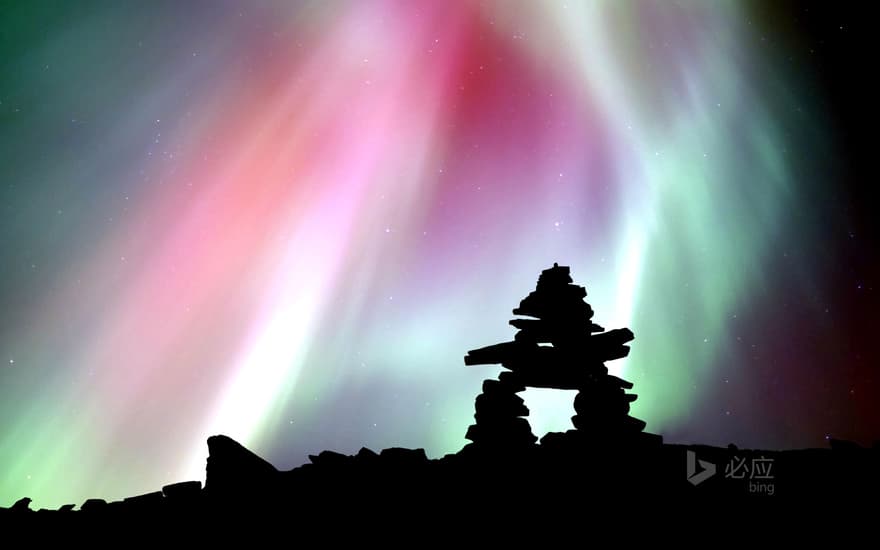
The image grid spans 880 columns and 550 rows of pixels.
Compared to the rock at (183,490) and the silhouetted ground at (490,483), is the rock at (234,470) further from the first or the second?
the rock at (183,490)

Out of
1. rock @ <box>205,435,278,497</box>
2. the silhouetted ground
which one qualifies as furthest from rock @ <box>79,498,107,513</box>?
rock @ <box>205,435,278,497</box>

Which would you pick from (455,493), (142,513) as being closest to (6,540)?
(142,513)

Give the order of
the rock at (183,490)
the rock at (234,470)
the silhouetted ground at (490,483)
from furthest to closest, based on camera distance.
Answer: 1. the rock at (183,490)
2. the rock at (234,470)
3. the silhouetted ground at (490,483)

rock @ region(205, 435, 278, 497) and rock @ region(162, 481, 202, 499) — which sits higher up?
rock @ region(205, 435, 278, 497)

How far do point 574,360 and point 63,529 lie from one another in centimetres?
987

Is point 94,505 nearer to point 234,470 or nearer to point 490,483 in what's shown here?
point 234,470

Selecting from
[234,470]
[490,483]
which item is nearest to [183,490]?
[234,470]

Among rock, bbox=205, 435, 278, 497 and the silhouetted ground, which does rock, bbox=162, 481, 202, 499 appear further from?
rock, bbox=205, 435, 278, 497

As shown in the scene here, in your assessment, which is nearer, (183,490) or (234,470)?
(183,490)

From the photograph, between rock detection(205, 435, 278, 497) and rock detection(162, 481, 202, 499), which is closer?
rock detection(205, 435, 278, 497)

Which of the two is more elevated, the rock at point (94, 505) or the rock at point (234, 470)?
the rock at point (234, 470)

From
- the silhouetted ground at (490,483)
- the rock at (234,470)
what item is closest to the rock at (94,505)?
the silhouetted ground at (490,483)

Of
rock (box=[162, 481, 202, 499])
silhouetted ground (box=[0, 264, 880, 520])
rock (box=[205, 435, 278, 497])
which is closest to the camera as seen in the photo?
silhouetted ground (box=[0, 264, 880, 520])

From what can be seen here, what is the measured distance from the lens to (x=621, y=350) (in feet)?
46.3
